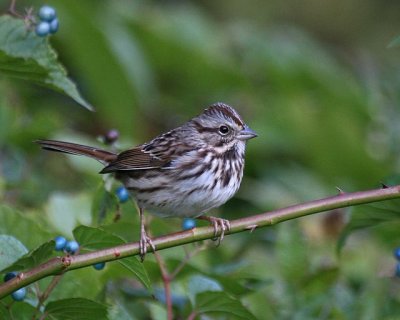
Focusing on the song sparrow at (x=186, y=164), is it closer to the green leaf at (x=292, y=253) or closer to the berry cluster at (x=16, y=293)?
the green leaf at (x=292, y=253)

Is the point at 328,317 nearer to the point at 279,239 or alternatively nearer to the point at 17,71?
the point at 279,239

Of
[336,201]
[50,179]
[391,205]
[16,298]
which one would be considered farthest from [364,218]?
[50,179]

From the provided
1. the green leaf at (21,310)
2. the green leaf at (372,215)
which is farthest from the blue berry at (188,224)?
the green leaf at (21,310)

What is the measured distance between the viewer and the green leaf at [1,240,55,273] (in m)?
2.68

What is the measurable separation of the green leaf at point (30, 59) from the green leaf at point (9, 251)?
0.51 meters

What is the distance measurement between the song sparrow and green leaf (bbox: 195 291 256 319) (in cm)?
57

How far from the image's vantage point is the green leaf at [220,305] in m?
3.08

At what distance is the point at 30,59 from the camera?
318 cm

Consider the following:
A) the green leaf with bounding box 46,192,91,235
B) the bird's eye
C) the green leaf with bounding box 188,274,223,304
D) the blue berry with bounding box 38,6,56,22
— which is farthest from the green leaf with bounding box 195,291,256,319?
the bird's eye

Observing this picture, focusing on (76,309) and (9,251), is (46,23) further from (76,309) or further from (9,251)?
(76,309)

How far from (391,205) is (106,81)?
3.35m

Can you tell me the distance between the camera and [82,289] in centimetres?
341

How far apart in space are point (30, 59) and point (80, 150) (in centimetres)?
109

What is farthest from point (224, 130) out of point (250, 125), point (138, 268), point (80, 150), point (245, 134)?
point (250, 125)
